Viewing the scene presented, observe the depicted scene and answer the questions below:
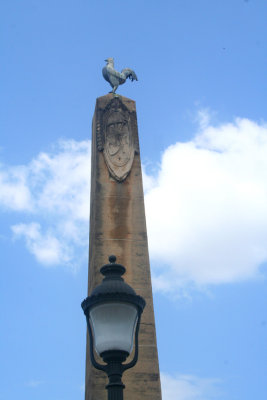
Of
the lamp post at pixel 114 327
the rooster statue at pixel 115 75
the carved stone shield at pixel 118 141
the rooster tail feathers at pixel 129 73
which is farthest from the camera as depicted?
the rooster tail feathers at pixel 129 73

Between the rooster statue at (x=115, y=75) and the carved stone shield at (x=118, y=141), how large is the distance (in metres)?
0.72

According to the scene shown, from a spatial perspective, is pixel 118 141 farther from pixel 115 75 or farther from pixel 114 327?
pixel 114 327

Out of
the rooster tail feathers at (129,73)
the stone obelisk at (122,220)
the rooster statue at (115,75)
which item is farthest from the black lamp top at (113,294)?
the rooster tail feathers at (129,73)

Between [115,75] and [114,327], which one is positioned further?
[115,75]

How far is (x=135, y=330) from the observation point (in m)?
4.64

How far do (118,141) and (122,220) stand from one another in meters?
2.37

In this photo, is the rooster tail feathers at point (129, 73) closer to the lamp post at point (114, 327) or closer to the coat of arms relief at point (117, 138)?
the coat of arms relief at point (117, 138)

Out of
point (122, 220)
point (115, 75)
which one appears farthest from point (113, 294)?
point (115, 75)

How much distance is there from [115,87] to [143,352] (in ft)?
24.6

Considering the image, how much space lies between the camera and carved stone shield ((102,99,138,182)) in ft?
43.2

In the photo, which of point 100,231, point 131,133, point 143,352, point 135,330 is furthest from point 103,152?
point 135,330

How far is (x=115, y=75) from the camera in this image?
1488 centimetres

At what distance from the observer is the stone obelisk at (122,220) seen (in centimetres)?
1063

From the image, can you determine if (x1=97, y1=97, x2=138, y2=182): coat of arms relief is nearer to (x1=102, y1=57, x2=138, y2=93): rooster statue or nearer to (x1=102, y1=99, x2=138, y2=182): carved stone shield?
(x1=102, y1=99, x2=138, y2=182): carved stone shield
